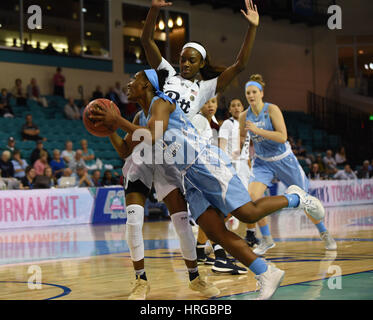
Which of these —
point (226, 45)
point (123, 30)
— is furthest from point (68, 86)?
point (226, 45)

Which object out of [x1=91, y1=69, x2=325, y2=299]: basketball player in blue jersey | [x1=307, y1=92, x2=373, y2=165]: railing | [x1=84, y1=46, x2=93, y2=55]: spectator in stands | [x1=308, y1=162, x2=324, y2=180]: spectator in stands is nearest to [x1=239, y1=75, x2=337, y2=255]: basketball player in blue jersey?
[x1=91, y1=69, x2=325, y2=299]: basketball player in blue jersey

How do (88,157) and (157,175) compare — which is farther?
(88,157)

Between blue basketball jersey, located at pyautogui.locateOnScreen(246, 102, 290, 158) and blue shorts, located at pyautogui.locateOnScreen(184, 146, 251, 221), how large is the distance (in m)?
2.59

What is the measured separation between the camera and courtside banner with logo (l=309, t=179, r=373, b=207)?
16719 mm

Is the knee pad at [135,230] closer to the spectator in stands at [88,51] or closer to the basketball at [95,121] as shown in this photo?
the basketball at [95,121]

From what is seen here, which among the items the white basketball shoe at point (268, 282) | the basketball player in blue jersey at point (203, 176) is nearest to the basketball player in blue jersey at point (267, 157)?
the basketball player in blue jersey at point (203, 176)

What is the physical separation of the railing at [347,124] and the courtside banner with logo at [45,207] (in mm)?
13810

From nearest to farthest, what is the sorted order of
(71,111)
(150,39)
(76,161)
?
(150,39)
(76,161)
(71,111)

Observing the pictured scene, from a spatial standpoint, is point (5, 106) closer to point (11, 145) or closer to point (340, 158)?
point (11, 145)

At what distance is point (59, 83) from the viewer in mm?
18125

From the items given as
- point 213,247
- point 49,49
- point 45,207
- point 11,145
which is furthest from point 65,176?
point 213,247

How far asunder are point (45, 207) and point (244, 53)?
8.51 meters

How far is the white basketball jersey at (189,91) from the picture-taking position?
16.2 ft

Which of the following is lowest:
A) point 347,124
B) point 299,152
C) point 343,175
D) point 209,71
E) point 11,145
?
point 343,175
